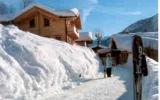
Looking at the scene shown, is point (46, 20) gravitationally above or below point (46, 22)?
above

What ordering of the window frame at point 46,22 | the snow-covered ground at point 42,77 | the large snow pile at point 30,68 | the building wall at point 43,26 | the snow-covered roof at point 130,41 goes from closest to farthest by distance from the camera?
1. the snow-covered ground at point 42,77
2. the large snow pile at point 30,68
3. the snow-covered roof at point 130,41
4. the building wall at point 43,26
5. the window frame at point 46,22

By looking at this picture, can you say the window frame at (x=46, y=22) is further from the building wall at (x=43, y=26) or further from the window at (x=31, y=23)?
the window at (x=31, y=23)

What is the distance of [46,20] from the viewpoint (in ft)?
91.1

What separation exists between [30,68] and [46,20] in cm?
1752

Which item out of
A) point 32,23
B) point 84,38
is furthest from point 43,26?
point 84,38

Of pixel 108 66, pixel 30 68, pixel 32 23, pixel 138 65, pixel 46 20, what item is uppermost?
pixel 46 20

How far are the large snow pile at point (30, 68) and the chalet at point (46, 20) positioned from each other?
13.0 m

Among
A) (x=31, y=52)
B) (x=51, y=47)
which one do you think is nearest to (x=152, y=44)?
(x=51, y=47)

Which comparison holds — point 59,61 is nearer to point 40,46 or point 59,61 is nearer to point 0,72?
point 40,46

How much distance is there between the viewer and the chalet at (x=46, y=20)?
26953 millimetres

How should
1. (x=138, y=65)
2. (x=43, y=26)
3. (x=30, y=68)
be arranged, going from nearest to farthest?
1. (x=138, y=65)
2. (x=30, y=68)
3. (x=43, y=26)

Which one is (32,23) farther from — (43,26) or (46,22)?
(46,22)

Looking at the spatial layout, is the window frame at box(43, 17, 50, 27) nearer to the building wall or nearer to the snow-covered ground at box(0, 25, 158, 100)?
the building wall

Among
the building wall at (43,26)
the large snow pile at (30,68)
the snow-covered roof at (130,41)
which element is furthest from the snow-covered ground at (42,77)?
the building wall at (43,26)
